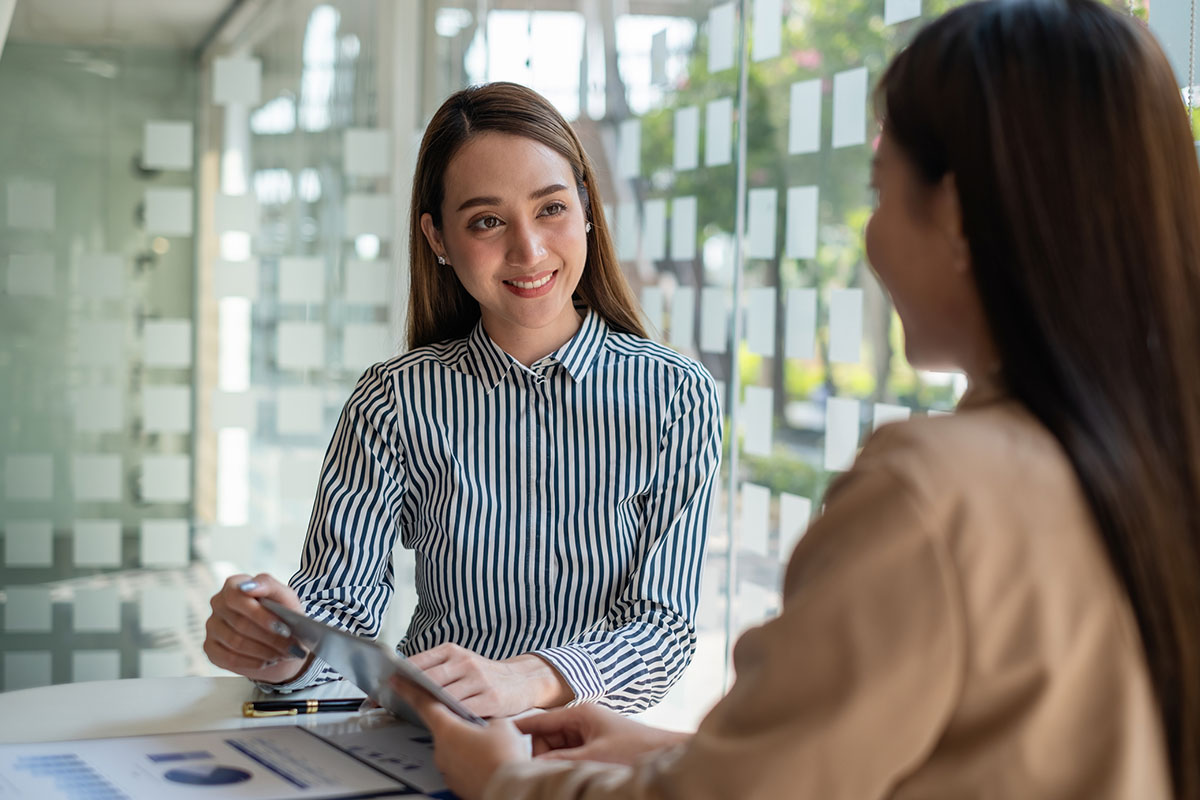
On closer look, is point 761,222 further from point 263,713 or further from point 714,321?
point 263,713

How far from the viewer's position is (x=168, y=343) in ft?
11.8

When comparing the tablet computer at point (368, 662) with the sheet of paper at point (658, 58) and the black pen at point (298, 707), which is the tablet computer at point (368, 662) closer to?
the black pen at point (298, 707)

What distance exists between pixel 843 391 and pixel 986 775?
2161 mm

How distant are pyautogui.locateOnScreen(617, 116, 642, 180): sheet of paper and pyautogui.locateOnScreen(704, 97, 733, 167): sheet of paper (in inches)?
12.6

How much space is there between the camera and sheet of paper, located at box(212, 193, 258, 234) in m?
3.64

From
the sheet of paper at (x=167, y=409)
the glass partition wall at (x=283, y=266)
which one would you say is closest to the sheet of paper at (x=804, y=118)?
the glass partition wall at (x=283, y=266)

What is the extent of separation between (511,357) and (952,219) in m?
1.08

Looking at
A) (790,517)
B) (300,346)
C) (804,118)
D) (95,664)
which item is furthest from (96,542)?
(804,118)

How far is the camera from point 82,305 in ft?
11.4

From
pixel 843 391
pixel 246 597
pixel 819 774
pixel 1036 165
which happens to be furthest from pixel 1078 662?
pixel 843 391

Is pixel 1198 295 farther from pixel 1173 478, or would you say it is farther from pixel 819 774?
pixel 819 774

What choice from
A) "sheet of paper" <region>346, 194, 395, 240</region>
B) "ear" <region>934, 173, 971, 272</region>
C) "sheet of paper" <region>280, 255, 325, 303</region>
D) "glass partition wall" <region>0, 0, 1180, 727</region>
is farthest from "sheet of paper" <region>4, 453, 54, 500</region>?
"ear" <region>934, 173, 971, 272</region>

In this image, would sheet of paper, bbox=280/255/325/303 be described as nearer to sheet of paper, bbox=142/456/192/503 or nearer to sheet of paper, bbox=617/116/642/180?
sheet of paper, bbox=142/456/192/503

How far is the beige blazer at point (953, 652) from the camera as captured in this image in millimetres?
657
